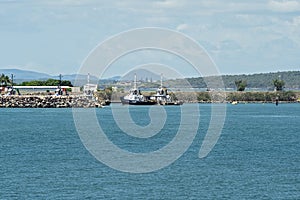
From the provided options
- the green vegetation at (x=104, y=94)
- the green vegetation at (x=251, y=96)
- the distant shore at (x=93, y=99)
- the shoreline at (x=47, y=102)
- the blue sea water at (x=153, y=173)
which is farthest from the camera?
the green vegetation at (x=251, y=96)

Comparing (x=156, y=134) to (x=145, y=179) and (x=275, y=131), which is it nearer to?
(x=275, y=131)

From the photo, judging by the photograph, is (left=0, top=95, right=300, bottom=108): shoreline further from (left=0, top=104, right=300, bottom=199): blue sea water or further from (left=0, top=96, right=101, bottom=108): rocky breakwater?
(left=0, top=104, right=300, bottom=199): blue sea water

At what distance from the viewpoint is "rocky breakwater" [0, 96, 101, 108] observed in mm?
132000

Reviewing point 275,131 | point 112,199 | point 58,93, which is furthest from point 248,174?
point 58,93

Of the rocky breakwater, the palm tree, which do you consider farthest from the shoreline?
the palm tree

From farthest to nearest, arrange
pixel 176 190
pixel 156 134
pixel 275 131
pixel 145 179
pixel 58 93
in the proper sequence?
pixel 58 93 < pixel 275 131 < pixel 156 134 < pixel 145 179 < pixel 176 190

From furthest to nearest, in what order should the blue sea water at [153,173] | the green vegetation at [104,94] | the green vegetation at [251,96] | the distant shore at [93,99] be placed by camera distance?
1. the green vegetation at [251,96]
2. the green vegetation at [104,94]
3. the distant shore at [93,99]
4. the blue sea water at [153,173]

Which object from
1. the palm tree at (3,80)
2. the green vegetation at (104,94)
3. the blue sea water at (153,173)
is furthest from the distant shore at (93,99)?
the blue sea water at (153,173)

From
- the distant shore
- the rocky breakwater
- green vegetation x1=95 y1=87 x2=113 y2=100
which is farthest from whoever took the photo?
green vegetation x1=95 y1=87 x2=113 y2=100

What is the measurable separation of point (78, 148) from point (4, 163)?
9.69 metres

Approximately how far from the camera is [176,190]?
111 ft

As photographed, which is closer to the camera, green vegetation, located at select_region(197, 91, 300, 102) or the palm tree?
the palm tree

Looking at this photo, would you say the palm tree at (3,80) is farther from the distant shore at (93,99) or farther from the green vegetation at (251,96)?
the green vegetation at (251,96)

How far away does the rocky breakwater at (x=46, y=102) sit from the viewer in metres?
132
